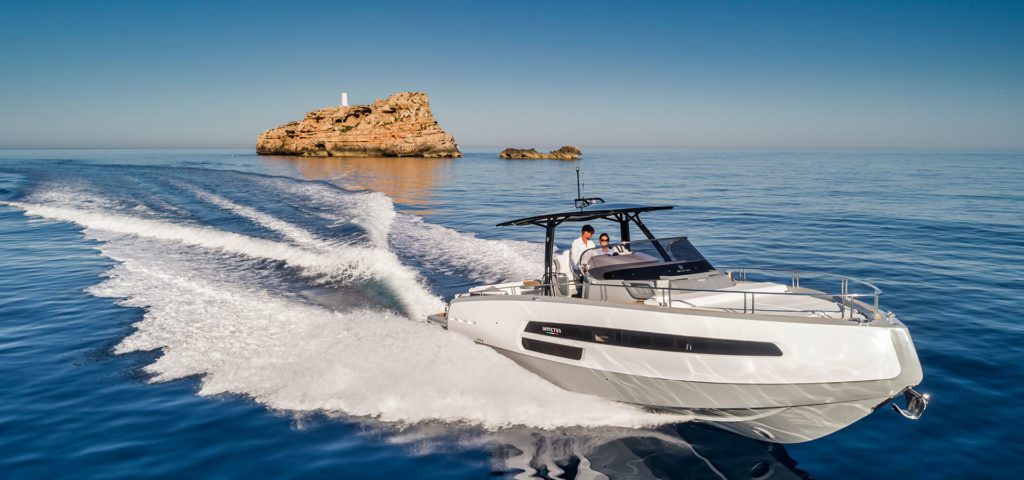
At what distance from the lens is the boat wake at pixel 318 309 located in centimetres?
812

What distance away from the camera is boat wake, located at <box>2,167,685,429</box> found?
A: 8.12 metres

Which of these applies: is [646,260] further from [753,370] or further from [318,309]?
[318,309]

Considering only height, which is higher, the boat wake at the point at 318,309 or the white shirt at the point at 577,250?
the white shirt at the point at 577,250

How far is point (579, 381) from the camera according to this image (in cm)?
816

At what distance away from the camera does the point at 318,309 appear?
12.8 metres

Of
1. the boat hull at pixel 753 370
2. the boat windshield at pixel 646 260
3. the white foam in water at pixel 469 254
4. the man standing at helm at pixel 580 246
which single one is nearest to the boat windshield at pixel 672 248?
the boat windshield at pixel 646 260

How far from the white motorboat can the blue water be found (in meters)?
0.38

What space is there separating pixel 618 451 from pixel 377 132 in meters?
121

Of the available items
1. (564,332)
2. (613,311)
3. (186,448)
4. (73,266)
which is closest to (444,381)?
(564,332)

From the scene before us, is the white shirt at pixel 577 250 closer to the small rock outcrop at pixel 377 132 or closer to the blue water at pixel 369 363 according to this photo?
the blue water at pixel 369 363

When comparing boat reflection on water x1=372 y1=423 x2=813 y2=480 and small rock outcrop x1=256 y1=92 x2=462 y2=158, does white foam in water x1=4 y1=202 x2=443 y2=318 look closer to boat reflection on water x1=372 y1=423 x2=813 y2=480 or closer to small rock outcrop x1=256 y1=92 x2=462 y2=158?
boat reflection on water x1=372 y1=423 x2=813 y2=480

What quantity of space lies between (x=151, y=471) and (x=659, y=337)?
19.6 feet

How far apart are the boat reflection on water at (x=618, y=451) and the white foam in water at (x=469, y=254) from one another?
8.28 m

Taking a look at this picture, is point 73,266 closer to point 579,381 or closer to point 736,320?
point 579,381
